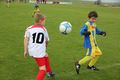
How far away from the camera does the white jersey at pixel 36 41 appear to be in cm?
710

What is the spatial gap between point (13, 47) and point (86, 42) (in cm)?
470

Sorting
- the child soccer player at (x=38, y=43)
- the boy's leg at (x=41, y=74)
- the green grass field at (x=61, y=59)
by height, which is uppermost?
the child soccer player at (x=38, y=43)

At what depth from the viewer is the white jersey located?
23.3ft

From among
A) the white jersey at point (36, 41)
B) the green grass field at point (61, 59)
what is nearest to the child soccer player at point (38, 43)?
the white jersey at point (36, 41)

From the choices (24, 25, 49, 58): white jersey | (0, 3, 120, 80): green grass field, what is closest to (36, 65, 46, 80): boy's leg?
(24, 25, 49, 58): white jersey

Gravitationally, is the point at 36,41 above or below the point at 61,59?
above

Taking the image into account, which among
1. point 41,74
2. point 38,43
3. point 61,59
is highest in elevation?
point 38,43

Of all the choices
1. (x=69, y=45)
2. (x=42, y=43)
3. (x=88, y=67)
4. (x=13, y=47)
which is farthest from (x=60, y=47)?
(x=42, y=43)

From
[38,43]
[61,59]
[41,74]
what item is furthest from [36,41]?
[61,59]

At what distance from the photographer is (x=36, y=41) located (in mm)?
7121

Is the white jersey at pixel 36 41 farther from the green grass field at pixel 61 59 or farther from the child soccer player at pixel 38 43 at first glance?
the green grass field at pixel 61 59

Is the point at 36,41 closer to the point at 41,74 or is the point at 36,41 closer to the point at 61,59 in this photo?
the point at 41,74

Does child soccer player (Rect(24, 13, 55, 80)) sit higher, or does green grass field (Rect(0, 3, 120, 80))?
child soccer player (Rect(24, 13, 55, 80))

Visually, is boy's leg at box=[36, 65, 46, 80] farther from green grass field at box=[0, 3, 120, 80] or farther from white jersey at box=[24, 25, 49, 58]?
green grass field at box=[0, 3, 120, 80]
